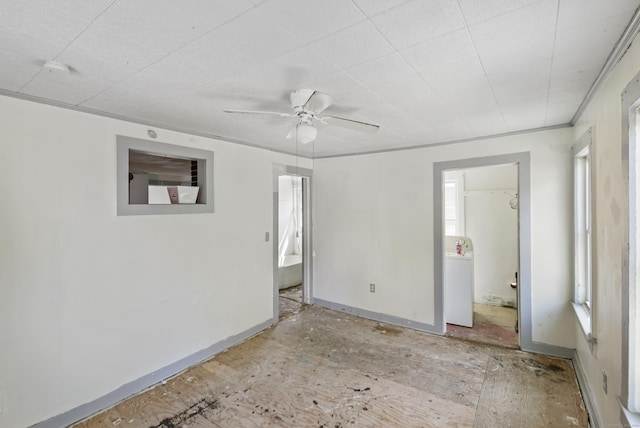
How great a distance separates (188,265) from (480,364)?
9.86 feet

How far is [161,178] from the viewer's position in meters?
3.14

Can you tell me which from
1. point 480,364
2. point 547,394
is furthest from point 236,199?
point 547,394

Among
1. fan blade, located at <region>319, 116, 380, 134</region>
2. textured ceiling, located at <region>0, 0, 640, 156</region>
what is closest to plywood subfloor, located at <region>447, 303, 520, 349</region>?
textured ceiling, located at <region>0, 0, 640, 156</region>

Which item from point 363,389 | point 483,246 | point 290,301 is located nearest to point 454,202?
point 483,246

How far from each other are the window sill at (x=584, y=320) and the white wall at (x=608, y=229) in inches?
3.7

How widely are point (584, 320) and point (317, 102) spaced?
2.79 metres

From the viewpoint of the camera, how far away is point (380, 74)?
A: 1.70 metres

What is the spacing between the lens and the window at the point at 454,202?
190 inches

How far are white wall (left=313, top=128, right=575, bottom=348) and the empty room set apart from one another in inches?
1.0

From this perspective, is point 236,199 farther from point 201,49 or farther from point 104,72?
point 201,49

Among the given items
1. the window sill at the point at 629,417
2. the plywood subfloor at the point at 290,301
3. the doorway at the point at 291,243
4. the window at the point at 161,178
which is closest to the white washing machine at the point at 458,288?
the doorway at the point at 291,243

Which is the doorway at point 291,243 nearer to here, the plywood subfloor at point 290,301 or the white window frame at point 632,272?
the plywood subfloor at point 290,301

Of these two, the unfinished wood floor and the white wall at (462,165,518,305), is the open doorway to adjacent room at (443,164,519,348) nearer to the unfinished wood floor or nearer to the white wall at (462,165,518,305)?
the white wall at (462,165,518,305)

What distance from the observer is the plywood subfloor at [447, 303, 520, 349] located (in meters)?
3.41
